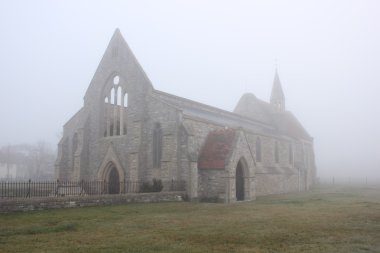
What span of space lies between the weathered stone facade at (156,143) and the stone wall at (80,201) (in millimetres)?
2410

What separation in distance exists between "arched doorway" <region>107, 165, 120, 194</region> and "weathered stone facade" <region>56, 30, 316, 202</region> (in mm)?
110

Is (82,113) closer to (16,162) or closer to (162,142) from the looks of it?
(162,142)

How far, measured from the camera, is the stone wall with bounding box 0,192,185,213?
15797 millimetres

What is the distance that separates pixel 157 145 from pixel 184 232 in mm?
16076

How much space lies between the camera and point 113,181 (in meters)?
30.5

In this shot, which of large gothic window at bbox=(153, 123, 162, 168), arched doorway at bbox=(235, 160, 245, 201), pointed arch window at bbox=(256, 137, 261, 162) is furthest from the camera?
pointed arch window at bbox=(256, 137, 261, 162)

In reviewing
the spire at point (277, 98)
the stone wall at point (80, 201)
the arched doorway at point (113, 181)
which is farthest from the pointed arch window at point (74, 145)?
the spire at point (277, 98)

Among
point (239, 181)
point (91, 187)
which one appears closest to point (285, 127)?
point (239, 181)

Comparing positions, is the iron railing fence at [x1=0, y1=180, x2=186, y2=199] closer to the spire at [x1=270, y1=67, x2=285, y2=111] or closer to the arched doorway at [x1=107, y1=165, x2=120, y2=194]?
the arched doorway at [x1=107, y1=165, x2=120, y2=194]

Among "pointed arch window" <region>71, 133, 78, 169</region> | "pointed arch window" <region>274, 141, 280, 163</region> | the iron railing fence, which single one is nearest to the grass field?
the iron railing fence

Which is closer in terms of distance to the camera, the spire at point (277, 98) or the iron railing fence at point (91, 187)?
the iron railing fence at point (91, 187)

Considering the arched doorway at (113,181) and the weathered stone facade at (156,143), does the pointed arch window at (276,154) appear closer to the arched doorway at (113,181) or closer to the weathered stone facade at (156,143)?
the weathered stone facade at (156,143)

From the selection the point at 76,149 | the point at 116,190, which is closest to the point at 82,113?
the point at 76,149

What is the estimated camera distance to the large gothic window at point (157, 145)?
27.3 metres
